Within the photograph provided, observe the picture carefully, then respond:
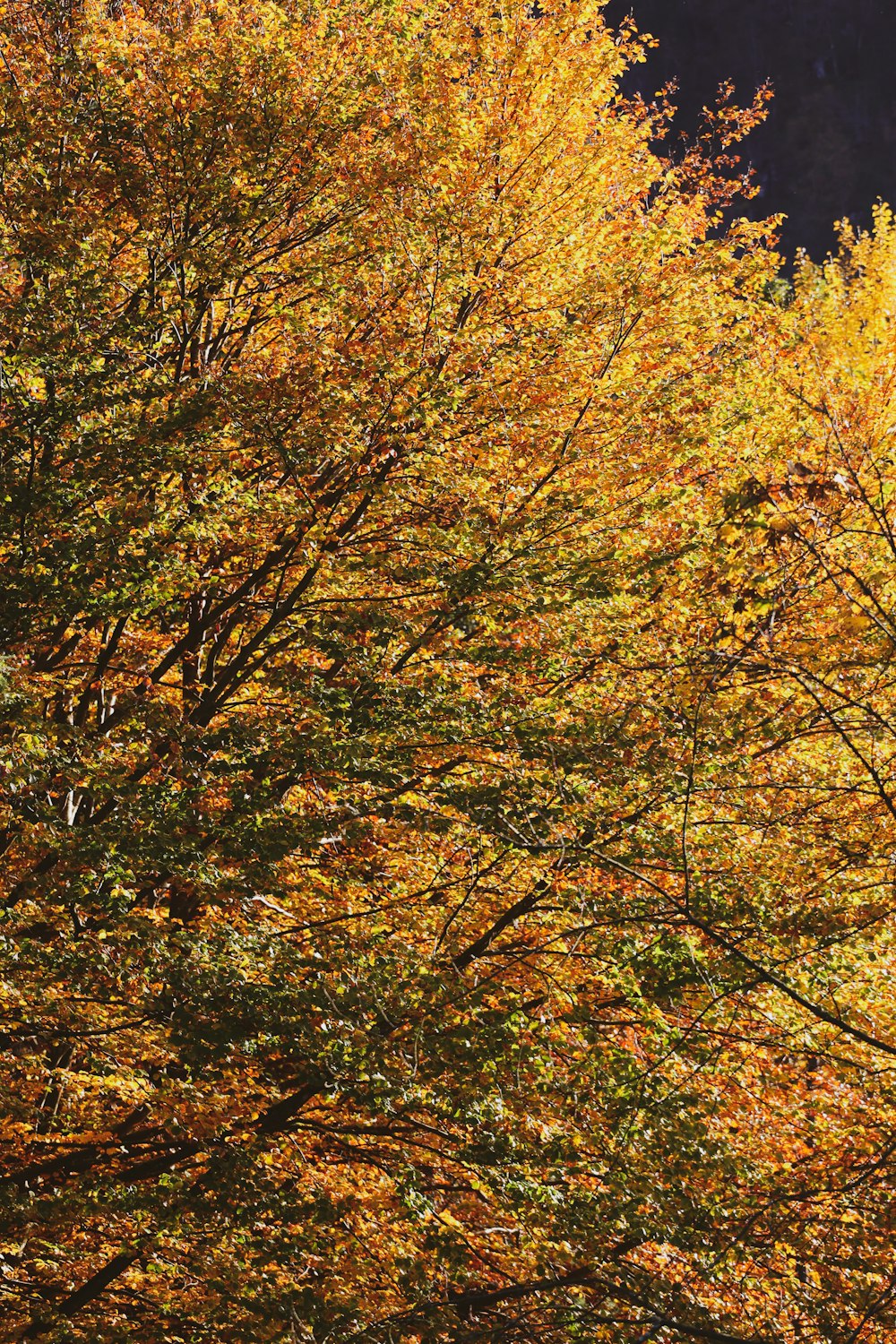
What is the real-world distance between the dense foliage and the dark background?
9214 cm

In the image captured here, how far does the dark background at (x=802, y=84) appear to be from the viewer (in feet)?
304

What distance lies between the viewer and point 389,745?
6.80m

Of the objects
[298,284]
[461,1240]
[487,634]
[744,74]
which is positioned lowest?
[461,1240]

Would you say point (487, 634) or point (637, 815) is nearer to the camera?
point (637, 815)

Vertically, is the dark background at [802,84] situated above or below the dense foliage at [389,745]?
above

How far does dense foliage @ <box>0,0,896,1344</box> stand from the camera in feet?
20.3

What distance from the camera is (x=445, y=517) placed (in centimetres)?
824

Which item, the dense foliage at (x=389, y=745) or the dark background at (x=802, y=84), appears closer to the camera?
the dense foliage at (x=389, y=745)

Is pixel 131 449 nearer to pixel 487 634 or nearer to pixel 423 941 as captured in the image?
pixel 487 634

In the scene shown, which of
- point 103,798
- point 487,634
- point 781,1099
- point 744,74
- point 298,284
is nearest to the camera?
point 103,798

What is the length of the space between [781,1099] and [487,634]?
14.5 ft

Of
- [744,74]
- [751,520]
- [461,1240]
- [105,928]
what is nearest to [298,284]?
[105,928]

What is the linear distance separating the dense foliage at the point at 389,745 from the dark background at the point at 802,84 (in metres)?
92.1

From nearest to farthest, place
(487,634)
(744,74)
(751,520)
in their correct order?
(751,520), (487,634), (744,74)
